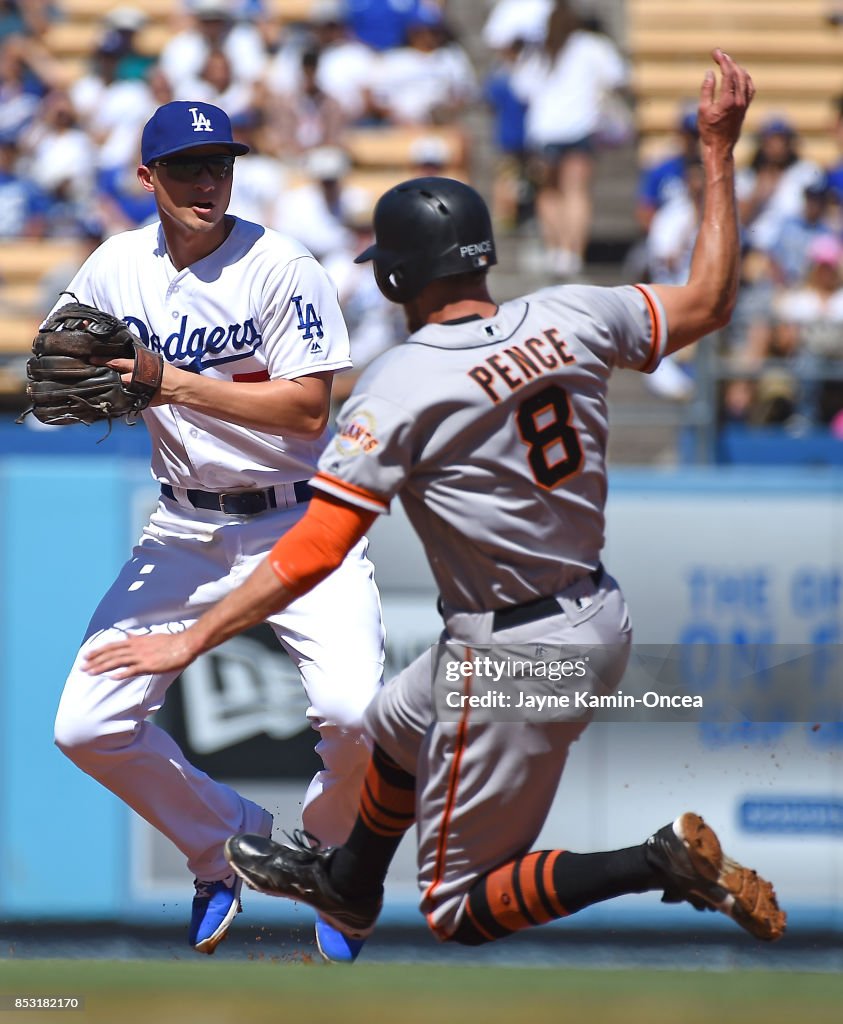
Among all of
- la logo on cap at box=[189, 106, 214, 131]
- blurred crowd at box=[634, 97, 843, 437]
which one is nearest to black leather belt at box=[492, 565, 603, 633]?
la logo on cap at box=[189, 106, 214, 131]

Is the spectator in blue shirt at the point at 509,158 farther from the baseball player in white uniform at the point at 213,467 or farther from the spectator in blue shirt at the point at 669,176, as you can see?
the baseball player in white uniform at the point at 213,467

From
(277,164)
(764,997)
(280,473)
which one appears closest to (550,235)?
(277,164)

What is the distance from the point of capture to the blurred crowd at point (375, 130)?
10484 mm

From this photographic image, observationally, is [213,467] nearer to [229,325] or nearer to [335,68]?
[229,325]

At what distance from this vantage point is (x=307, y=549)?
4219mm

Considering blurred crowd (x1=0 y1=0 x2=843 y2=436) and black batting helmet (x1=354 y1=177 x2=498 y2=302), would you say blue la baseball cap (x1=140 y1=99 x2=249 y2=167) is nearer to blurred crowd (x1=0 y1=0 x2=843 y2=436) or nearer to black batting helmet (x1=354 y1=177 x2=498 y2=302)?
black batting helmet (x1=354 y1=177 x2=498 y2=302)

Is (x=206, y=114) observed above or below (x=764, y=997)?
above

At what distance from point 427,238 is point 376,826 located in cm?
164

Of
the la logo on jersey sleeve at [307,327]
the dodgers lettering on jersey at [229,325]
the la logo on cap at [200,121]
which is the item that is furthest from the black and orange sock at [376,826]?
the la logo on cap at [200,121]

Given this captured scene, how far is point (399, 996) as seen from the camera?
4.51 metres

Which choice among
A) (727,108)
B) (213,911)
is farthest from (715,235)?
(213,911)

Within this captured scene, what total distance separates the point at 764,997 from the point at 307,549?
1.82 metres

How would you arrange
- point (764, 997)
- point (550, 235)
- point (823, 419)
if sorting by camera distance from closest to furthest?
point (764, 997)
point (823, 419)
point (550, 235)

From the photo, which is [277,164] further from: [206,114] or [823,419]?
[206,114]
